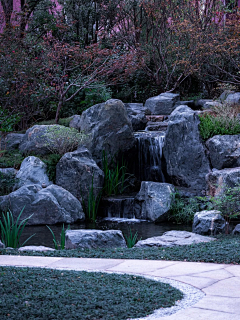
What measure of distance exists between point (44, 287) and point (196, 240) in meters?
3.36

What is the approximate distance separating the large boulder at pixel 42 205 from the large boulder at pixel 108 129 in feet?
7.60

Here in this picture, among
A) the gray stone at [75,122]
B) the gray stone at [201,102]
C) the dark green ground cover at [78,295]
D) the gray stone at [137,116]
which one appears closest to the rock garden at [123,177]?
the gray stone at [75,122]

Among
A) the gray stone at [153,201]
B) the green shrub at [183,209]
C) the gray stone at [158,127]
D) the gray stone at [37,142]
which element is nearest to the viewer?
the green shrub at [183,209]

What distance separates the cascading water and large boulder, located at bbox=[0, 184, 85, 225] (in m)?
2.88

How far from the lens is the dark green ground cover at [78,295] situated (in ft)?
7.84

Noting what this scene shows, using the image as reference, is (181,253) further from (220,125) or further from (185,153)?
(220,125)

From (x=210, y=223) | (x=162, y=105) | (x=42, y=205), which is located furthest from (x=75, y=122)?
(x=210, y=223)

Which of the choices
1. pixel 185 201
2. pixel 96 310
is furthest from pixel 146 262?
pixel 185 201

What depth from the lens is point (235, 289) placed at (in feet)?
9.68

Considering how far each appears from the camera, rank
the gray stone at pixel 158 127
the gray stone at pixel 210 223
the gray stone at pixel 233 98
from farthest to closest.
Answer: the gray stone at pixel 233 98 → the gray stone at pixel 158 127 → the gray stone at pixel 210 223

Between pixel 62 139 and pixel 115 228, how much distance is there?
3.35m

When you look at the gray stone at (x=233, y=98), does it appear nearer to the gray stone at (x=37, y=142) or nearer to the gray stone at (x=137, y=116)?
the gray stone at (x=137, y=116)

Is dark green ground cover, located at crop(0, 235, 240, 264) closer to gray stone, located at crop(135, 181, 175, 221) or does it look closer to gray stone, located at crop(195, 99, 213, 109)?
gray stone, located at crop(135, 181, 175, 221)

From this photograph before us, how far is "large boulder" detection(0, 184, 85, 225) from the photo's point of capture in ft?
27.9
